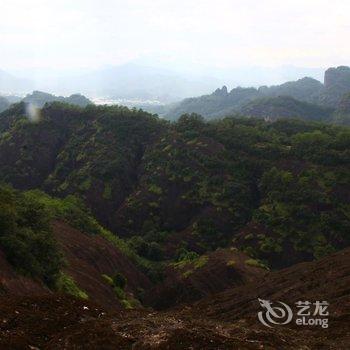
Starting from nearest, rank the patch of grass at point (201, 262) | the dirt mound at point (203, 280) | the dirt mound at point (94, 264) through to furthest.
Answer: the dirt mound at point (94, 264) → the dirt mound at point (203, 280) → the patch of grass at point (201, 262)

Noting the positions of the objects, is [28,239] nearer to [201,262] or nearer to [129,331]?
[129,331]

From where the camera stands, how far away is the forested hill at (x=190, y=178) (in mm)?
85875

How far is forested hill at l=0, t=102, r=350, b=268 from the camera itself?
282 ft

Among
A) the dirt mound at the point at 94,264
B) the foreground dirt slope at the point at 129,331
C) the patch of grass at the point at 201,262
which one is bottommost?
the patch of grass at the point at 201,262

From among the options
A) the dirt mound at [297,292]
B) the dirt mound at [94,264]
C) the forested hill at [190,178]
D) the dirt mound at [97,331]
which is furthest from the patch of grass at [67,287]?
the forested hill at [190,178]

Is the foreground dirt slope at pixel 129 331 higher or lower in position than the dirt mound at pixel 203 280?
higher

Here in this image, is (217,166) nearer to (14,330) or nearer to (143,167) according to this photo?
(143,167)

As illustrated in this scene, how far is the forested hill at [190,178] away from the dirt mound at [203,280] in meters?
19.2

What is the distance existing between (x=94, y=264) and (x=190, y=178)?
163 feet

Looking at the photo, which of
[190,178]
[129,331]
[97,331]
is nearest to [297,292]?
[129,331]

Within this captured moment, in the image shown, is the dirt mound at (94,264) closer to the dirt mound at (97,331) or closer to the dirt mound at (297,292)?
the dirt mound at (297,292)

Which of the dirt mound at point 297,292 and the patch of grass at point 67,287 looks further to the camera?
the patch of grass at point 67,287

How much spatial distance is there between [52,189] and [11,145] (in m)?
20.2

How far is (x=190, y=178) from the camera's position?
103375 millimetres
